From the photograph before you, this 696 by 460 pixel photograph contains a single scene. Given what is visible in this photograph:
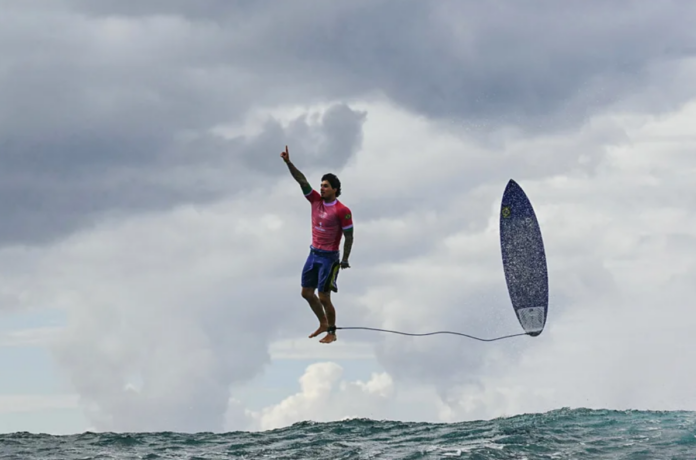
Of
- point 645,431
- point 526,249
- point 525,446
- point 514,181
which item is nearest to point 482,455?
point 525,446

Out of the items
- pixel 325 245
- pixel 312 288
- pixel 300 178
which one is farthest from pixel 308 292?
pixel 300 178

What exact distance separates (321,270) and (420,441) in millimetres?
4466

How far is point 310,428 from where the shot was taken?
19734mm

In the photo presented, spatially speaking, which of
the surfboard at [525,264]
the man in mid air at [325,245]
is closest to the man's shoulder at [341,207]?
the man in mid air at [325,245]

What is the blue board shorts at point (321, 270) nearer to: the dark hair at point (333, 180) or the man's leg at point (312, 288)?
the man's leg at point (312, 288)

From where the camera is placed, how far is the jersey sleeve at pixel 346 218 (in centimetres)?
1811

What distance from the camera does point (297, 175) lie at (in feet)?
59.5

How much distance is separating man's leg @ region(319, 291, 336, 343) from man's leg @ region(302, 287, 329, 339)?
92mm

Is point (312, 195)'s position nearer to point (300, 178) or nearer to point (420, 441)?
point (300, 178)

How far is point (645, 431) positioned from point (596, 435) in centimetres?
134

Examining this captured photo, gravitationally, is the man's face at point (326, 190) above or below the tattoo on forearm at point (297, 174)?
below

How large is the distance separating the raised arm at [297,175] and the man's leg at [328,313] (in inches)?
99.3

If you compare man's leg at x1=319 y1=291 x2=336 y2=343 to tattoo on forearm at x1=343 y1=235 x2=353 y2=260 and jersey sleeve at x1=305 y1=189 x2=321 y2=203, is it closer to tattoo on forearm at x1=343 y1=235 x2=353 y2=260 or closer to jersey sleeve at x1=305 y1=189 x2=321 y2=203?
tattoo on forearm at x1=343 y1=235 x2=353 y2=260

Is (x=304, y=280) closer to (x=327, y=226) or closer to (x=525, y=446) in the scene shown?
(x=327, y=226)
